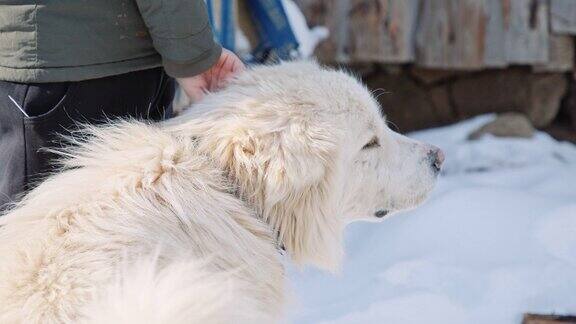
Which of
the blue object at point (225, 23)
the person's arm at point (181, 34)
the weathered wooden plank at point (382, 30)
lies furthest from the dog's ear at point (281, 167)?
the weathered wooden plank at point (382, 30)

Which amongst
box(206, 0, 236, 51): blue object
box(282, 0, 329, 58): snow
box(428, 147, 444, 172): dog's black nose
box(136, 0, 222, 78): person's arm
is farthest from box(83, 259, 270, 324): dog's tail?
box(282, 0, 329, 58): snow

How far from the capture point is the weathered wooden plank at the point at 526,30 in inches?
238

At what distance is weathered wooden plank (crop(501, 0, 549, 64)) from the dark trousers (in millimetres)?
4078

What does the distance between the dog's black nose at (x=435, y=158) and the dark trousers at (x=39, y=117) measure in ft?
3.31

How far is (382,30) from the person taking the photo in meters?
6.17

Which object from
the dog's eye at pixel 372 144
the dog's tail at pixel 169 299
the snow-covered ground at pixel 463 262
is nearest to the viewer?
the dog's tail at pixel 169 299

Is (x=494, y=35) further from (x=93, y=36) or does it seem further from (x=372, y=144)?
(x=93, y=36)

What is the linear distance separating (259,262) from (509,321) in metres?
1.70

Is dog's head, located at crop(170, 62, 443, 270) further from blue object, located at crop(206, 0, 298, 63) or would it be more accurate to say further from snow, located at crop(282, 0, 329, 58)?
snow, located at crop(282, 0, 329, 58)

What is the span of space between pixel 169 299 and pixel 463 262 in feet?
8.78

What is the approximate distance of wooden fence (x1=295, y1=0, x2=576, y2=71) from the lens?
606 centimetres

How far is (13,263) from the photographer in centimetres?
207

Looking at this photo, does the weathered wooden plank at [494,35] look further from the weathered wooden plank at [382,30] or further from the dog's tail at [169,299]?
the dog's tail at [169,299]

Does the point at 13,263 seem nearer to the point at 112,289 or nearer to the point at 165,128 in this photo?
the point at 112,289
